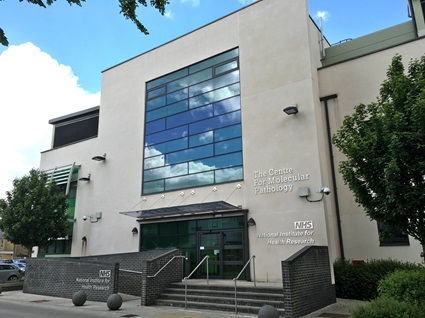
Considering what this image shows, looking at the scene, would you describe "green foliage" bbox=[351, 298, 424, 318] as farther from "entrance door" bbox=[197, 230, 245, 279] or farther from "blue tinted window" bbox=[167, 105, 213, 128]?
"blue tinted window" bbox=[167, 105, 213, 128]

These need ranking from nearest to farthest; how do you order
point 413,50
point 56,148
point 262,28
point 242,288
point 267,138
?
point 242,288, point 413,50, point 267,138, point 262,28, point 56,148

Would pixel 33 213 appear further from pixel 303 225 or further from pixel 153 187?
pixel 303 225

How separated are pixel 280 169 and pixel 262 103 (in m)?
3.20

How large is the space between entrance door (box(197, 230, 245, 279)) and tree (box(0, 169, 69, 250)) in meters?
9.72

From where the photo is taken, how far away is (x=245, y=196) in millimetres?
15594

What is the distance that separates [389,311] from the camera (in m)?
6.00

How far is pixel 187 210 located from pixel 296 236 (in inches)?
205

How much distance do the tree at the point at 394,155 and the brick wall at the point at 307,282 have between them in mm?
2767

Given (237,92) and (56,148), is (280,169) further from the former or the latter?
(56,148)

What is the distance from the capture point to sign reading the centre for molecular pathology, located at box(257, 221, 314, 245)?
13609 millimetres

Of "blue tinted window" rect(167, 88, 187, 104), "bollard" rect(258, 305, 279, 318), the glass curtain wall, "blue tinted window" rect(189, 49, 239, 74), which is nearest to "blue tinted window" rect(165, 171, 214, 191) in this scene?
the glass curtain wall

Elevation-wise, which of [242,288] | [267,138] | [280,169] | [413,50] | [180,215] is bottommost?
[242,288]

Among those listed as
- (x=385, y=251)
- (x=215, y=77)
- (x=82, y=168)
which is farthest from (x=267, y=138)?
(x=82, y=168)

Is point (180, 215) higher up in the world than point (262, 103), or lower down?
lower down
